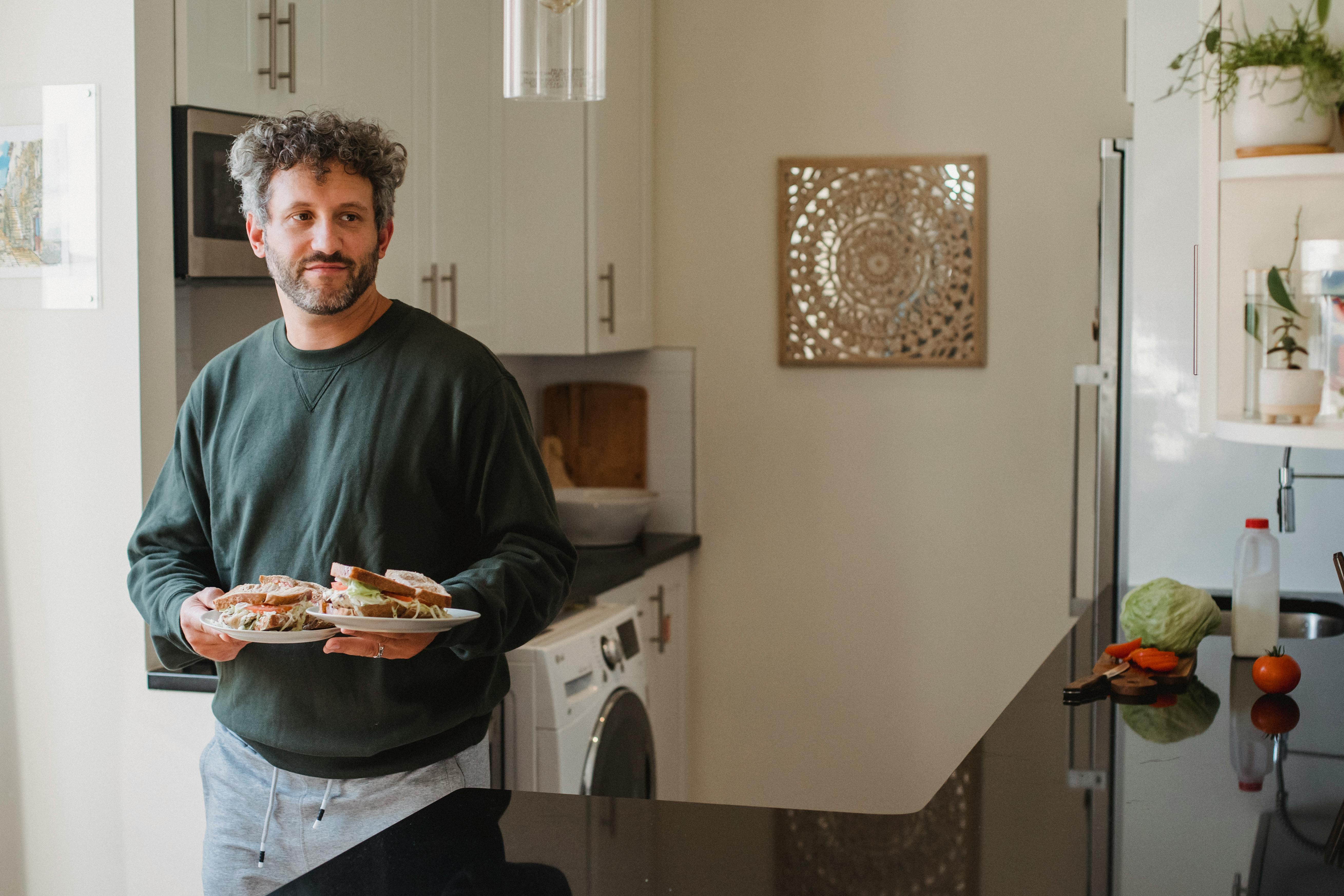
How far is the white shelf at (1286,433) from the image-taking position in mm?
1874

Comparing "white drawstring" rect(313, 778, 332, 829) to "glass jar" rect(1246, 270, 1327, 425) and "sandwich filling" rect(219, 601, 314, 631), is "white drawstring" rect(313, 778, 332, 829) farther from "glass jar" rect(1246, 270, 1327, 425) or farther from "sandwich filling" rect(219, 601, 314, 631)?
"glass jar" rect(1246, 270, 1327, 425)

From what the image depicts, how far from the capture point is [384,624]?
1.45 m

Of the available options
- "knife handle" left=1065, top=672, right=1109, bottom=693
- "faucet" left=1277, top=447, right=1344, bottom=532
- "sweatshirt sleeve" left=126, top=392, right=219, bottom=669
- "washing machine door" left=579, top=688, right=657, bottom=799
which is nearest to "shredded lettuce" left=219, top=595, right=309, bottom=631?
"sweatshirt sleeve" left=126, top=392, right=219, bottom=669

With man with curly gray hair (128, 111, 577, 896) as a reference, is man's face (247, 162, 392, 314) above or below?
above

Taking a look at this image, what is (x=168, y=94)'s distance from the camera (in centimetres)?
215

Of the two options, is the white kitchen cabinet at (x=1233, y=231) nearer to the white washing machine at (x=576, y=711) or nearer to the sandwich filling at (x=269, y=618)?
the white washing machine at (x=576, y=711)

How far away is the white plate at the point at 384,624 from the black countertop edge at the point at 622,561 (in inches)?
40.7

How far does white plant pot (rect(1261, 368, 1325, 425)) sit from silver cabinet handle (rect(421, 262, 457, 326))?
5.82 ft

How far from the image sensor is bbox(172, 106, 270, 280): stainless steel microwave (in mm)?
2148

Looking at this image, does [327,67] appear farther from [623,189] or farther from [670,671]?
[670,671]

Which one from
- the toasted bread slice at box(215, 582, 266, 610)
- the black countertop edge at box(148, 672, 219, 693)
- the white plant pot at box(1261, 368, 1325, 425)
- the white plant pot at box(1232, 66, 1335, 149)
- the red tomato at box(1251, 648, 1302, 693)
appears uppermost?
the white plant pot at box(1232, 66, 1335, 149)

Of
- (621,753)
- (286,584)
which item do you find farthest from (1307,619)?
(286,584)

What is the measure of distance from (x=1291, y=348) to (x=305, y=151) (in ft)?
4.86

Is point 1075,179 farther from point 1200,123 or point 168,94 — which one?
point 168,94
